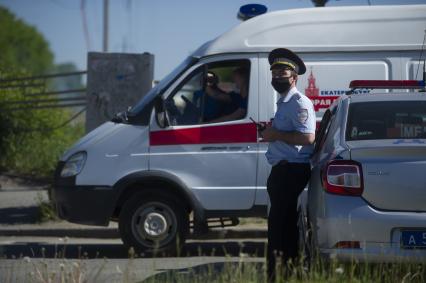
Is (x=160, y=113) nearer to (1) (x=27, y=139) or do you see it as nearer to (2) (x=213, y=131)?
(2) (x=213, y=131)

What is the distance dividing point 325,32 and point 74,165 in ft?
10.0

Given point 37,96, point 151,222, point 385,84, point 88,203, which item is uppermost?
point 37,96

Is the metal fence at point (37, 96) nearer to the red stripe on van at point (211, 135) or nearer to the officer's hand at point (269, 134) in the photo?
the red stripe on van at point (211, 135)

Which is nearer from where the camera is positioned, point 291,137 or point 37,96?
point 291,137

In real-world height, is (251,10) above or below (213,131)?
above

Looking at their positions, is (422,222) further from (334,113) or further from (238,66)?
(238,66)

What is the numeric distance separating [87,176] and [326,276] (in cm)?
436

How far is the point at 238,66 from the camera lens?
9.62 meters

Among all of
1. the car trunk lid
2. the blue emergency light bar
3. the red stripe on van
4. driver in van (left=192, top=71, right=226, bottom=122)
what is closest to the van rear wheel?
the red stripe on van

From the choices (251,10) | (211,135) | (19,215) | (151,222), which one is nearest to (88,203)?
(151,222)

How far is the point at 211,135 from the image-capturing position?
943 cm

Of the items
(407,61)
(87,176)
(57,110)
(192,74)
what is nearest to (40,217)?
(87,176)

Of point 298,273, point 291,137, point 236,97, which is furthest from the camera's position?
point 236,97

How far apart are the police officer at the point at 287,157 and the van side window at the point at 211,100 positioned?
7.67 ft
